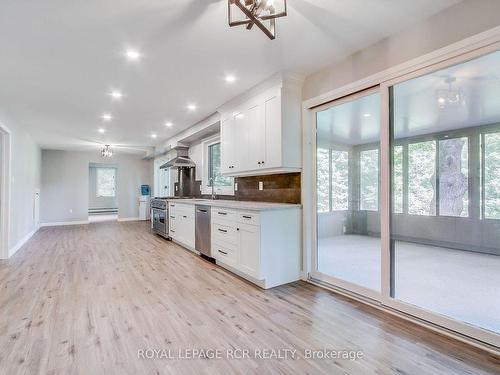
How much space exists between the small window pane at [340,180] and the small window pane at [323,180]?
73mm

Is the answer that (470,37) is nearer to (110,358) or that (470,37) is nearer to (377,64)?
(377,64)

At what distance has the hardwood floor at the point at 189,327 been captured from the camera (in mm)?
1697

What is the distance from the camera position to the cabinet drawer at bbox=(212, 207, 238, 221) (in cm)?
346

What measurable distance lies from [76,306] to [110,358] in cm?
110

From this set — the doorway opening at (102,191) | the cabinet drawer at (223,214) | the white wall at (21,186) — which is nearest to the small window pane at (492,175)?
the cabinet drawer at (223,214)

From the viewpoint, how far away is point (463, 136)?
2.15 meters

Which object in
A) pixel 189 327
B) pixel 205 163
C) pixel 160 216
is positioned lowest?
pixel 189 327

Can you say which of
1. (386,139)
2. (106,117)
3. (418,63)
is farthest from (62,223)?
(418,63)

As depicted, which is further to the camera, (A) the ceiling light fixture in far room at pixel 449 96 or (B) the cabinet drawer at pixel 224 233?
(B) the cabinet drawer at pixel 224 233

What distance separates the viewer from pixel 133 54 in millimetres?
2666

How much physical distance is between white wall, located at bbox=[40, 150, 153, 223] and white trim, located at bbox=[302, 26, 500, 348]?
325 inches

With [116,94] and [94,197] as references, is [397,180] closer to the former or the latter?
[116,94]

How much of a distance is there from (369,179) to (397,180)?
337 millimetres

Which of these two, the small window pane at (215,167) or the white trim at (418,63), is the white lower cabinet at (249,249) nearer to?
the white trim at (418,63)
